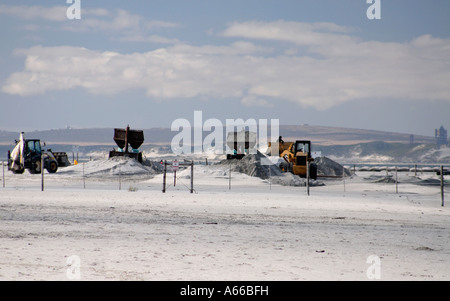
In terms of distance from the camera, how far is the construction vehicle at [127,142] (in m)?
63.1

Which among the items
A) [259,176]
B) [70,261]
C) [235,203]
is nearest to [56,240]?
[70,261]

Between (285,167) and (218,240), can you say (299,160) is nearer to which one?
(285,167)

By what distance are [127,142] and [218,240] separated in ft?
166

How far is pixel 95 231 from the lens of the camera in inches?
615

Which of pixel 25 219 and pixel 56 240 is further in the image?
pixel 25 219

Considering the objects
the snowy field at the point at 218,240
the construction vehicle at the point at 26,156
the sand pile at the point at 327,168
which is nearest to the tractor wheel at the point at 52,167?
the construction vehicle at the point at 26,156

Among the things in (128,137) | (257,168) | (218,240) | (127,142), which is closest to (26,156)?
(127,142)

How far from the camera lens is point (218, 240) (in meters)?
14.3

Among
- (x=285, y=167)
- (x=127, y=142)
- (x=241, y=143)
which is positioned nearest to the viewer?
(x=285, y=167)

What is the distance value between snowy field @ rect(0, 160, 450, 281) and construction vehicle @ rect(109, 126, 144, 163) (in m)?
35.6

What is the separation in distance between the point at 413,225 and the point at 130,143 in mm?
48632
